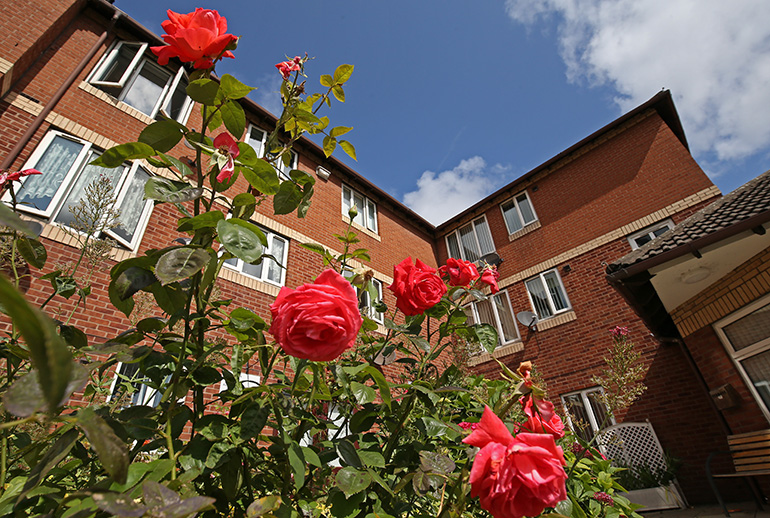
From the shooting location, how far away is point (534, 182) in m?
11.4

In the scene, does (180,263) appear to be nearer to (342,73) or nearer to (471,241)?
(342,73)

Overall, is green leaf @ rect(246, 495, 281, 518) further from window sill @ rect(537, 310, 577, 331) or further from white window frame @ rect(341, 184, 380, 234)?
white window frame @ rect(341, 184, 380, 234)

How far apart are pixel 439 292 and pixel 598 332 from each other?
337 inches

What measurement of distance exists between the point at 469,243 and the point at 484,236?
60cm

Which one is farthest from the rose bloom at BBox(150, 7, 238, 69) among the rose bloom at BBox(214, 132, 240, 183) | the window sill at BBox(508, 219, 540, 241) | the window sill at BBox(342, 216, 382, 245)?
the window sill at BBox(508, 219, 540, 241)

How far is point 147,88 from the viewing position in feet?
24.0

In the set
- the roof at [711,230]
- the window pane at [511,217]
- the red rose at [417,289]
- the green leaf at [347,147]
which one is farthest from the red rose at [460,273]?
the window pane at [511,217]

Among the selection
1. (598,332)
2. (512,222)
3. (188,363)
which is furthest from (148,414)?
(512,222)

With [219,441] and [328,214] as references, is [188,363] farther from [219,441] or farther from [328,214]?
[328,214]

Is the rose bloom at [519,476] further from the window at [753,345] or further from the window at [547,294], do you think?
the window at [547,294]

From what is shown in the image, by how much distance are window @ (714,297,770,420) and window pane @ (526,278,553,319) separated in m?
4.53

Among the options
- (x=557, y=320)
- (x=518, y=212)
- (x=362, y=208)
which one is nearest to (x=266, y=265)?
(x=362, y=208)

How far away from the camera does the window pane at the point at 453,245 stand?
12638 millimetres

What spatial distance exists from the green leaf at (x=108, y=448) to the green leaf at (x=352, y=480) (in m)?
0.51
